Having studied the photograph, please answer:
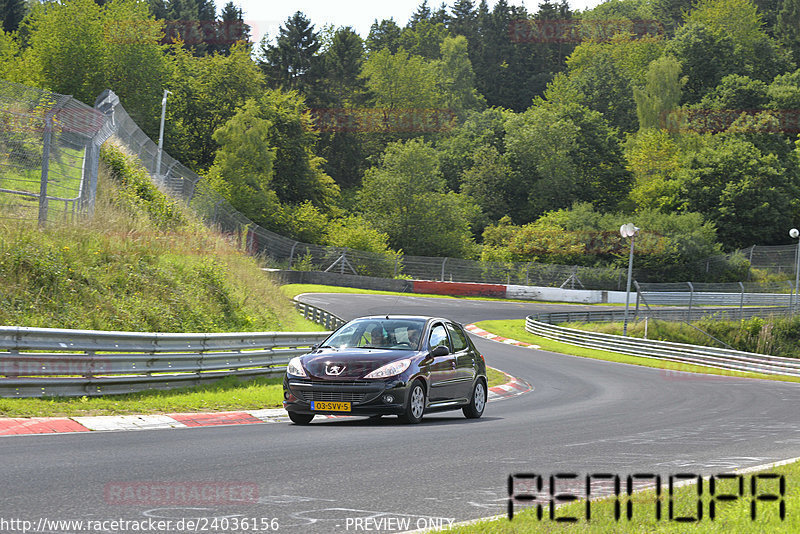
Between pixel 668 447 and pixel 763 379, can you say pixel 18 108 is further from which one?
pixel 763 379

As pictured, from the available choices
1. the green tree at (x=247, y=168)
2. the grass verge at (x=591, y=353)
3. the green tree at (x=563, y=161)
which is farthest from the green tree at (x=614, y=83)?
the grass verge at (x=591, y=353)

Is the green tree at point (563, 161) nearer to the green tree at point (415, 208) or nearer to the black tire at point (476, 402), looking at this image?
the green tree at point (415, 208)

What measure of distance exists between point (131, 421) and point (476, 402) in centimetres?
583

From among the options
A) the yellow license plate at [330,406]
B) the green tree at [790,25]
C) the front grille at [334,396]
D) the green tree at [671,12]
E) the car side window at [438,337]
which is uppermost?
the green tree at [671,12]

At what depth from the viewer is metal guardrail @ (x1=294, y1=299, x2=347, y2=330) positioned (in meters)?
→ 28.7

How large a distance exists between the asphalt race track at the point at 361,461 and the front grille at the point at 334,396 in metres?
0.41

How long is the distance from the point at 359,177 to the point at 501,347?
6729 centimetres

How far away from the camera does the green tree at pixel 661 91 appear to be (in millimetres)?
105062

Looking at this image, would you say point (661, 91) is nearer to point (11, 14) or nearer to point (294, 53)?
point (294, 53)

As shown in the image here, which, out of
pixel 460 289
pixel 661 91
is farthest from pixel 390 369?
pixel 661 91

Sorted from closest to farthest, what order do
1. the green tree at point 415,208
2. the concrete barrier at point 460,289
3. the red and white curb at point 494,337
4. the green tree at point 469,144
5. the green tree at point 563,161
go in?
the red and white curb at point 494,337 → the concrete barrier at point 460,289 → the green tree at point 415,208 → the green tree at point 563,161 → the green tree at point 469,144

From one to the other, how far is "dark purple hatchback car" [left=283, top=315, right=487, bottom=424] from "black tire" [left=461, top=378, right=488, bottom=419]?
0.02 m

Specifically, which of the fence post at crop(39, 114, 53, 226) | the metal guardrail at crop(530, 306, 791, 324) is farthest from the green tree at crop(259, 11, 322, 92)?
the fence post at crop(39, 114, 53, 226)

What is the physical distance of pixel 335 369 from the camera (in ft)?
41.0
